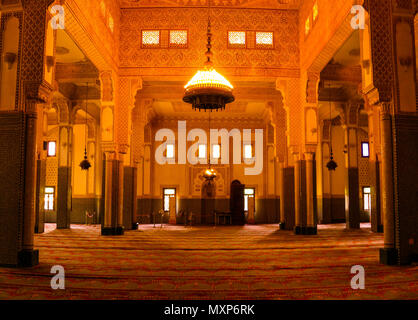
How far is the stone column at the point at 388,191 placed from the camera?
5.07 meters

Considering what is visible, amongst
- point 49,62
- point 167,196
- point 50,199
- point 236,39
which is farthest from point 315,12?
point 50,199

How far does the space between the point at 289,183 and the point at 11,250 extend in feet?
26.6

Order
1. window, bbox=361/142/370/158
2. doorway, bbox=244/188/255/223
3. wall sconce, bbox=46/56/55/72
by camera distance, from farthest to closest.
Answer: window, bbox=361/142/370/158, doorway, bbox=244/188/255/223, wall sconce, bbox=46/56/55/72

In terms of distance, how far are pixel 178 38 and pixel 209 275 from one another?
6860mm

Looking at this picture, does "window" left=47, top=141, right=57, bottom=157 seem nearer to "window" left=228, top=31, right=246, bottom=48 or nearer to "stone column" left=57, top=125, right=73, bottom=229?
"stone column" left=57, top=125, right=73, bottom=229

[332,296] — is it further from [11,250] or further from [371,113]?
[371,113]

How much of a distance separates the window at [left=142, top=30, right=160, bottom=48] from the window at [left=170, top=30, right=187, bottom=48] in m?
0.35

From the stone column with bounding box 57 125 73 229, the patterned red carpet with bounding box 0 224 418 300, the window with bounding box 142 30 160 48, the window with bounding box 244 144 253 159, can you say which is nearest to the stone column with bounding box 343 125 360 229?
the window with bounding box 244 144 253 159

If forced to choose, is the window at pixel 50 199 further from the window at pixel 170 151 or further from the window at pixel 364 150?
the window at pixel 364 150

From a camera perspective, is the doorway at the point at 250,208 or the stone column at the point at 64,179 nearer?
the stone column at the point at 64,179

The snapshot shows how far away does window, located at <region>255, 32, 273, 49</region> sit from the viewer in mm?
9719

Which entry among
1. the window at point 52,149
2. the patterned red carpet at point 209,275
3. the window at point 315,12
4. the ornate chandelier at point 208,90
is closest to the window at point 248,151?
the window at point 52,149

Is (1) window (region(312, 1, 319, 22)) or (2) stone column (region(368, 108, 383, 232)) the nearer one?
(1) window (region(312, 1, 319, 22))

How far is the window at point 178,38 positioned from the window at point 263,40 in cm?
181
